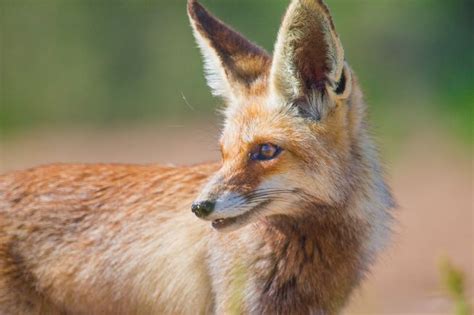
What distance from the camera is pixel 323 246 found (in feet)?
24.3

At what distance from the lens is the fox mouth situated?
6887mm

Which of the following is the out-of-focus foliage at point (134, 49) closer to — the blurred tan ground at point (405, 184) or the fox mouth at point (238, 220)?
the blurred tan ground at point (405, 184)

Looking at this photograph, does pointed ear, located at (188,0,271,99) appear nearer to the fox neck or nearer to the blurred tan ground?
the blurred tan ground

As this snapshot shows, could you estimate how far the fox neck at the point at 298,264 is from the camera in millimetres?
7363

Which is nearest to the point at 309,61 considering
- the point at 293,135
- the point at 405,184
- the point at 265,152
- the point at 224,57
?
the point at 293,135

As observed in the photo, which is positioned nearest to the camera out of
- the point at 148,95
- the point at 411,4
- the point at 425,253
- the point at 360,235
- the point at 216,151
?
the point at 360,235

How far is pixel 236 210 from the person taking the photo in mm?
6840

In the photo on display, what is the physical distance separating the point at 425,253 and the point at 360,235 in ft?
24.5

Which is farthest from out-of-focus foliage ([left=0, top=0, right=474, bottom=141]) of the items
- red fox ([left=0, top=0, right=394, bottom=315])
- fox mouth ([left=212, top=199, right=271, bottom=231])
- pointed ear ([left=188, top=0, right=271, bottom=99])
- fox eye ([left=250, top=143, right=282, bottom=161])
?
fox mouth ([left=212, top=199, right=271, bottom=231])

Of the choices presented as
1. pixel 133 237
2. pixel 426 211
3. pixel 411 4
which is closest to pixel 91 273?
pixel 133 237

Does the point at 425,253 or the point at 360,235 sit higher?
the point at 360,235

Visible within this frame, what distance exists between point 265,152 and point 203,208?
2.01ft

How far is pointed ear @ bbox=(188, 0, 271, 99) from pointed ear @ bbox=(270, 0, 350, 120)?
50cm

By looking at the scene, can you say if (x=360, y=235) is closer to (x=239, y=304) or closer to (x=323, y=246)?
(x=323, y=246)
